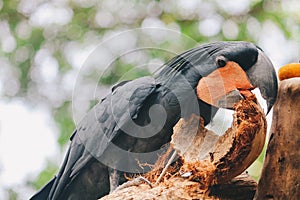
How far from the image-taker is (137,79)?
6.93 ft

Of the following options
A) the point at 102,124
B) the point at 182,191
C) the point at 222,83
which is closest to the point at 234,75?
the point at 222,83

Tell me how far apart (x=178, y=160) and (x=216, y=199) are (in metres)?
0.20

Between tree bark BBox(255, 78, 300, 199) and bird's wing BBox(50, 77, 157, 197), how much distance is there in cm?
55

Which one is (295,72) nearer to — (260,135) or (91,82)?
(260,135)

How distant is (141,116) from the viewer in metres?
2.06

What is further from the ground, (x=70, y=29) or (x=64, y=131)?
(x=70, y=29)

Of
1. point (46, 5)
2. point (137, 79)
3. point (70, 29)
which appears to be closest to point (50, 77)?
point (70, 29)

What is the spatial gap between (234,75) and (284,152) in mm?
336

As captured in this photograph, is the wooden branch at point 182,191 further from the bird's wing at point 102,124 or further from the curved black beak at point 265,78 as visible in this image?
the bird's wing at point 102,124

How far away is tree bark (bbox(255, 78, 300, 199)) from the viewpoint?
1652 mm

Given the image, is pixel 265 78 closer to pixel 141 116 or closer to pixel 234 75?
pixel 234 75

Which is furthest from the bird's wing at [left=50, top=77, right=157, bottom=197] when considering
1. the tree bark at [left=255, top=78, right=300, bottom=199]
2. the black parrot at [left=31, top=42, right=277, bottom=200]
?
the tree bark at [left=255, top=78, right=300, bottom=199]

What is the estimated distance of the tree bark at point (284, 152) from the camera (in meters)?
1.65

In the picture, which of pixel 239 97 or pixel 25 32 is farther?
pixel 25 32
